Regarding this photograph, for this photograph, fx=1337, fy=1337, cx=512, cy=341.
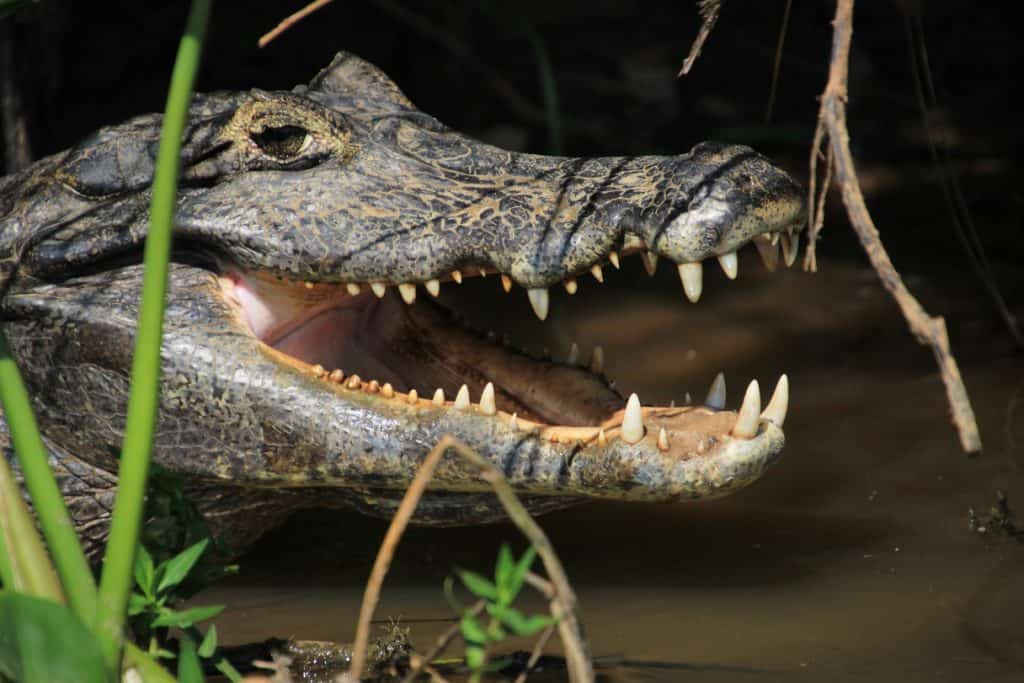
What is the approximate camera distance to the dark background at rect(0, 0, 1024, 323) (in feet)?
18.9

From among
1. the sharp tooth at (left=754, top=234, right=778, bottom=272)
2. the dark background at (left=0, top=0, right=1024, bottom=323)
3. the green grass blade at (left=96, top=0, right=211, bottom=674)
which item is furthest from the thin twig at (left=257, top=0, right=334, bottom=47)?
the dark background at (left=0, top=0, right=1024, bottom=323)

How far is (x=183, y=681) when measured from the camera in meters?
2.05

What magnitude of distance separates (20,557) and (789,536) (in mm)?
2234

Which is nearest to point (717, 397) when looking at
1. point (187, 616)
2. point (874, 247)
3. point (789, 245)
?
point (789, 245)

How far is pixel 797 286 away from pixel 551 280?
2.73 metres

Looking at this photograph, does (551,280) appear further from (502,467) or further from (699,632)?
(699,632)

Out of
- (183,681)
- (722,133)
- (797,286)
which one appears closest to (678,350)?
(797,286)

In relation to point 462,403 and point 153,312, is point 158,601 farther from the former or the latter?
point 462,403

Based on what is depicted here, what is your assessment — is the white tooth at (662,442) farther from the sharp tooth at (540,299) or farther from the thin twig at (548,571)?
the thin twig at (548,571)

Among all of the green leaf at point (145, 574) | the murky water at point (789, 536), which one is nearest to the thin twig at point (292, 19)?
the green leaf at point (145, 574)

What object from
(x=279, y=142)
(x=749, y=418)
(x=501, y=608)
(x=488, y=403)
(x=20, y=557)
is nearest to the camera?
(x=501, y=608)

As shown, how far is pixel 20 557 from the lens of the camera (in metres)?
2.04

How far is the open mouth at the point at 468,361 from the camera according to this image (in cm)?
265

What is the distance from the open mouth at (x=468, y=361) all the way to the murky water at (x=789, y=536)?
1.63 ft
